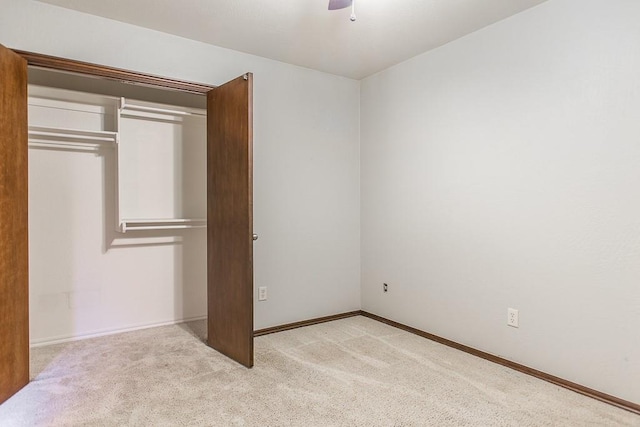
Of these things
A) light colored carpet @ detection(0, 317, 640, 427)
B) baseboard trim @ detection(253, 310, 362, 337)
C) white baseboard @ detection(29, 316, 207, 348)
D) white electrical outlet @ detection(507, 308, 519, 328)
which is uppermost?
white electrical outlet @ detection(507, 308, 519, 328)

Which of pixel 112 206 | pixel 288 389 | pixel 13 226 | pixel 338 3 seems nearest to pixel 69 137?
pixel 112 206

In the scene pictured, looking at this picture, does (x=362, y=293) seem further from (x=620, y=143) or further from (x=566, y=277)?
(x=620, y=143)

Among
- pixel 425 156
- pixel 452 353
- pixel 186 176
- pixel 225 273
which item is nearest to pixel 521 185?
pixel 425 156

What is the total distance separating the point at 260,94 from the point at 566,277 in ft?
8.66

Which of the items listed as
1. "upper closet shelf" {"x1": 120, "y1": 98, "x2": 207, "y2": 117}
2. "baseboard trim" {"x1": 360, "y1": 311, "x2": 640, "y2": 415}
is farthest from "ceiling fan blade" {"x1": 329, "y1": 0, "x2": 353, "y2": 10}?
"baseboard trim" {"x1": 360, "y1": 311, "x2": 640, "y2": 415}

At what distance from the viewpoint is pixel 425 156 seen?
11.0ft

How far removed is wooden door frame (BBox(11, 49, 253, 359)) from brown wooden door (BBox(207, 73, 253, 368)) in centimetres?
17

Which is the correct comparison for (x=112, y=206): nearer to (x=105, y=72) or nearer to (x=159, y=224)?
(x=159, y=224)

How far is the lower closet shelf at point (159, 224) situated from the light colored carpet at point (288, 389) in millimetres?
892

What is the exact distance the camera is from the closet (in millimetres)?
2289

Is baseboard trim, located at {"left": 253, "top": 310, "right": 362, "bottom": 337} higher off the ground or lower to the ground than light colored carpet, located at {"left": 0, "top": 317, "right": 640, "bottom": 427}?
higher

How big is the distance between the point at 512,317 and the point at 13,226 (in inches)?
122

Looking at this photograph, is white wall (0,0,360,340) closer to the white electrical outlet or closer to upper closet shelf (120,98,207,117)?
upper closet shelf (120,98,207,117)

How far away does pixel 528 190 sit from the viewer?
2604 millimetres
